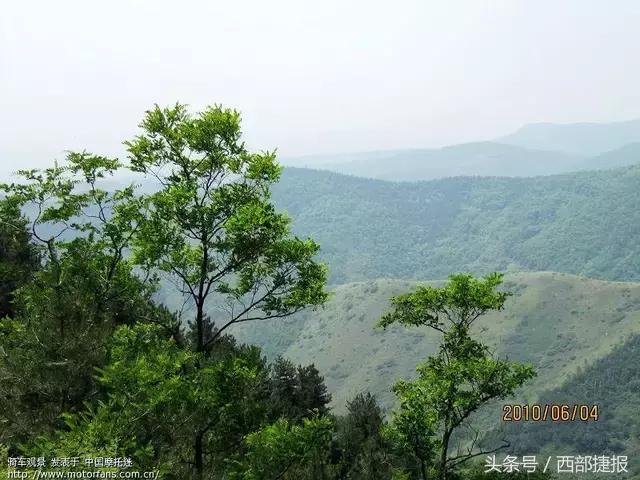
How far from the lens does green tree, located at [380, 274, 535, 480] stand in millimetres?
19734

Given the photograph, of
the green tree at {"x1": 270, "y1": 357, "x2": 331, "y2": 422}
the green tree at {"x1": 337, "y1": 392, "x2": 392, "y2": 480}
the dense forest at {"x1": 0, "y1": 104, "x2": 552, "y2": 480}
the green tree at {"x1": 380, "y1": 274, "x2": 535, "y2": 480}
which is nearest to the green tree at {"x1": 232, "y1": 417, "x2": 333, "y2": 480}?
the dense forest at {"x1": 0, "y1": 104, "x2": 552, "y2": 480}

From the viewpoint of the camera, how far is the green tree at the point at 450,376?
64.7ft

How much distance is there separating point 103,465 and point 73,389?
246 inches

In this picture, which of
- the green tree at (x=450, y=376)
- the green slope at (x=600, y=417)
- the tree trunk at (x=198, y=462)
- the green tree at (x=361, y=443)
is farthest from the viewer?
the green slope at (x=600, y=417)

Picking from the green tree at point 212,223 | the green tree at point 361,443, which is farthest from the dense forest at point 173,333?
the green tree at point 361,443

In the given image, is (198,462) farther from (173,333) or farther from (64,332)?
(64,332)

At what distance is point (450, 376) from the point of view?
65.1 feet

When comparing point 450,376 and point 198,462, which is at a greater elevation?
point 450,376

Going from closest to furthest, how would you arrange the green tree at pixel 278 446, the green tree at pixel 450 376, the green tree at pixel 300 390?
the green tree at pixel 278 446 → the green tree at pixel 450 376 → the green tree at pixel 300 390

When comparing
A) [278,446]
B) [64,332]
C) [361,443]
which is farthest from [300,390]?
[278,446]

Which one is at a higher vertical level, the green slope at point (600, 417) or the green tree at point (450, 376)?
the green tree at point (450, 376)

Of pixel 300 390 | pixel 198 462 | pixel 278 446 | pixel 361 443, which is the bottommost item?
pixel 361 443

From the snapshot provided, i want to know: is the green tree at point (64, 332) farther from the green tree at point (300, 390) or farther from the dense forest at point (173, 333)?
the green tree at point (300, 390)

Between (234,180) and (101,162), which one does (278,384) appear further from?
(234,180)
